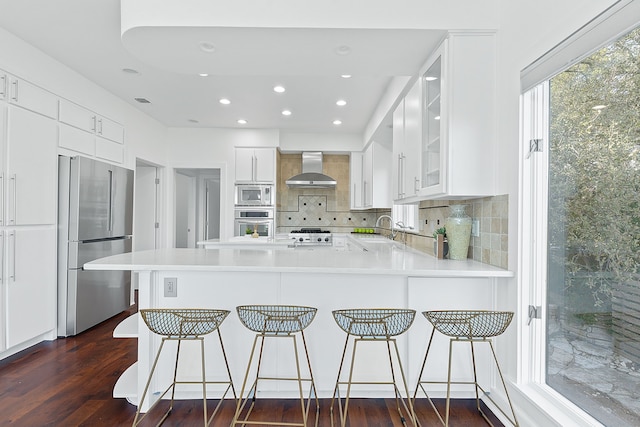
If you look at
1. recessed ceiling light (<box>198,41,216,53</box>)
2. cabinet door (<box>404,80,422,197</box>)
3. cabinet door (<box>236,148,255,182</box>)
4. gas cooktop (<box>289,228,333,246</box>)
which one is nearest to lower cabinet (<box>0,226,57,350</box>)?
recessed ceiling light (<box>198,41,216,53</box>)

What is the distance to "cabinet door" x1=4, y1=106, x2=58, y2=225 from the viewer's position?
9.64 feet

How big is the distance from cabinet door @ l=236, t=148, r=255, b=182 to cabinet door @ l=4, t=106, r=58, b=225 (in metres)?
2.73

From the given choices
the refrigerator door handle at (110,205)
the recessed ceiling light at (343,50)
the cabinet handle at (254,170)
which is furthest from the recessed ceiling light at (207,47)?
the cabinet handle at (254,170)

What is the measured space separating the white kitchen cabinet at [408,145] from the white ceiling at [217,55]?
29 centimetres

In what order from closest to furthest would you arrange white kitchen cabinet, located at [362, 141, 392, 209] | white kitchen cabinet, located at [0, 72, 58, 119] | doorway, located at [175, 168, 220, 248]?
white kitchen cabinet, located at [0, 72, 58, 119]
white kitchen cabinet, located at [362, 141, 392, 209]
doorway, located at [175, 168, 220, 248]

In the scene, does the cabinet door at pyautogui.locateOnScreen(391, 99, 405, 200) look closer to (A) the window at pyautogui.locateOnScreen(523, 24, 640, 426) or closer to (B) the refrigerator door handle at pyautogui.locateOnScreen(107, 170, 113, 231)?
(A) the window at pyautogui.locateOnScreen(523, 24, 640, 426)

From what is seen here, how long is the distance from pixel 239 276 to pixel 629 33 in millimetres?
2199

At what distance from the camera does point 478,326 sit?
189 centimetres

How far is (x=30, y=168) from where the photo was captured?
→ 313 centimetres

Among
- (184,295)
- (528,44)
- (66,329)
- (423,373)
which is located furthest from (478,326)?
(66,329)

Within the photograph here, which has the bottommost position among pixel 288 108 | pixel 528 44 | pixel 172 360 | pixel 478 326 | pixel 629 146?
pixel 172 360

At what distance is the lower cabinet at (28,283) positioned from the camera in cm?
292

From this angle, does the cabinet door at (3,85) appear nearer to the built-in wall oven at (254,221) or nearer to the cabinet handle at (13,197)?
the cabinet handle at (13,197)

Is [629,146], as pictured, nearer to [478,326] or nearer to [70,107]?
[478,326]
